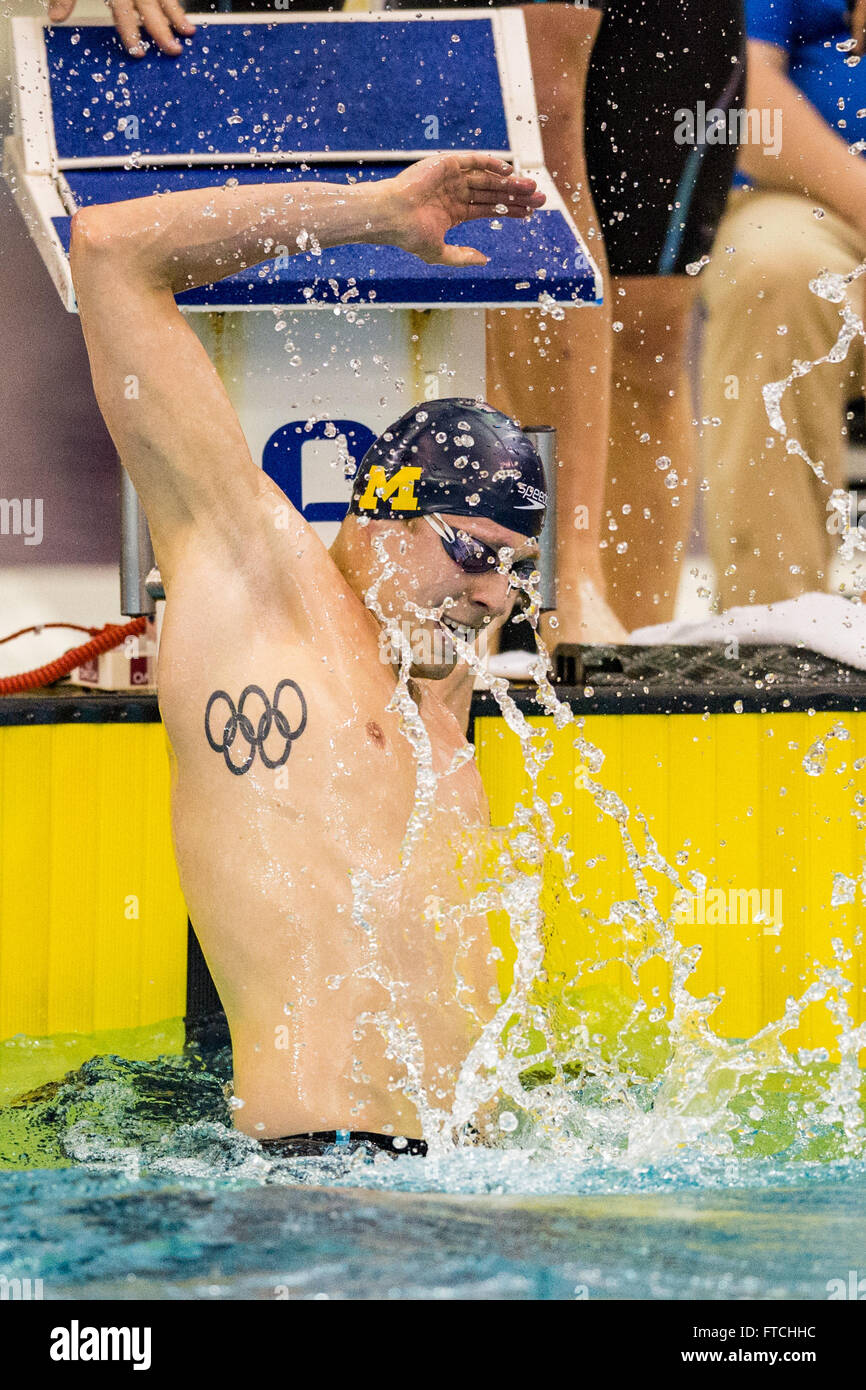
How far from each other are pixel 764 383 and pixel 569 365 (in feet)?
2.17

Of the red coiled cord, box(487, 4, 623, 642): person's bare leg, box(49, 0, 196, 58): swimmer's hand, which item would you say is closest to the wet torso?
the red coiled cord

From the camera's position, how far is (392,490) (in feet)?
6.72

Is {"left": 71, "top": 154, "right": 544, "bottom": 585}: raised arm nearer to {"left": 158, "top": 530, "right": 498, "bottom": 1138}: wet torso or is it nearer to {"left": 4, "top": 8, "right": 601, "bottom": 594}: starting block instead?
{"left": 158, "top": 530, "right": 498, "bottom": 1138}: wet torso

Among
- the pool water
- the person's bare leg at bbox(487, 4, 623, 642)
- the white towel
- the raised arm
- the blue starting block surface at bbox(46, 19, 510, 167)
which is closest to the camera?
the pool water

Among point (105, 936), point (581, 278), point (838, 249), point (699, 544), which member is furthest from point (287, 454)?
point (838, 249)

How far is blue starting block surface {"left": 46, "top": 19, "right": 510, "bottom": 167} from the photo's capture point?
3646mm

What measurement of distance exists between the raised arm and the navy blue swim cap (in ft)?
0.46

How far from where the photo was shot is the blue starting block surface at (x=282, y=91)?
12.0ft

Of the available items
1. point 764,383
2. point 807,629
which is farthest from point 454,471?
point 764,383

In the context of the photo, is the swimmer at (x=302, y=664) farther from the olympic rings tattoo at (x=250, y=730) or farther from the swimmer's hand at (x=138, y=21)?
the swimmer's hand at (x=138, y=21)

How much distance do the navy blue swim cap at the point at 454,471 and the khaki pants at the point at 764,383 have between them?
10.0ft

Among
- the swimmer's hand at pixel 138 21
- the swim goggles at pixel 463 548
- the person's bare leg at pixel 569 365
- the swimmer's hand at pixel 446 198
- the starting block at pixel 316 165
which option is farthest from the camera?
the person's bare leg at pixel 569 365

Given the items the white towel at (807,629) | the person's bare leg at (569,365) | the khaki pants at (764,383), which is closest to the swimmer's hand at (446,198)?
the white towel at (807,629)

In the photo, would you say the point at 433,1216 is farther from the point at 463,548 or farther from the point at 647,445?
the point at 647,445
